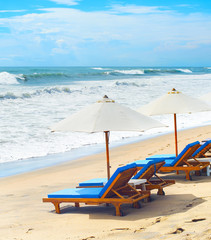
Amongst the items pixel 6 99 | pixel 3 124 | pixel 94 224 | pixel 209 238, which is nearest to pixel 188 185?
pixel 94 224

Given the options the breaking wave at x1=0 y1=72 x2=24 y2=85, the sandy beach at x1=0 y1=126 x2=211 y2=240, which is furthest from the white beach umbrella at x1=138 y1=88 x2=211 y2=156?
the breaking wave at x1=0 y1=72 x2=24 y2=85

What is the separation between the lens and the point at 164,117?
768 inches

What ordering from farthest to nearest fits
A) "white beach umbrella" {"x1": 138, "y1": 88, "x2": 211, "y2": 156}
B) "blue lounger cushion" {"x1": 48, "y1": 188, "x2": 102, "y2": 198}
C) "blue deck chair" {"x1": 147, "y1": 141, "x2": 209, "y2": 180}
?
1. "white beach umbrella" {"x1": 138, "y1": 88, "x2": 211, "y2": 156}
2. "blue deck chair" {"x1": 147, "y1": 141, "x2": 209, "y2": 180}
3. "blue lounger cushion" {"x1": 48, "y1": 188, "x2": 102, "y2": 198}

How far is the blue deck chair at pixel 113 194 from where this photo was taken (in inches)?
220

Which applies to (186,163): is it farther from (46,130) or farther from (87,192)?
(46,130)

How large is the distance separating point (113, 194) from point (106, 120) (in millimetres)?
1019

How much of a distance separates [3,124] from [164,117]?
718cm

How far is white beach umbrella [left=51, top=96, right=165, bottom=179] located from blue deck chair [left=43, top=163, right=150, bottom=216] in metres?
0.58

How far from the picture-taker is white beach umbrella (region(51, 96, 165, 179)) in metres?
5.94

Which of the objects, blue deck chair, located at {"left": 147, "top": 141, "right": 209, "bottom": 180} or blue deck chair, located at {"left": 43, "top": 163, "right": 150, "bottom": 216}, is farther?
blue deck chair, located at {"left": 147, "top": 141, "right": 209, "bottom": 180}

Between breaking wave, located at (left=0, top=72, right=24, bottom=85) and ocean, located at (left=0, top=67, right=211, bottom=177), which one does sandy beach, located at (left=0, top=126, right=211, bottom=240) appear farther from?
breaking wave, located at (left=0, top=72, right=24, bottom=85)

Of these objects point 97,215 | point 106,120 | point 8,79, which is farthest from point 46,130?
point 8,79

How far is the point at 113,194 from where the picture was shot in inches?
233

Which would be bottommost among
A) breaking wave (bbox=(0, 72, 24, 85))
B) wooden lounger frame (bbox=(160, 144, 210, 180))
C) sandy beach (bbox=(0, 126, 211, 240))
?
sandy beach (bbox=(0, 126, 211, 240))
